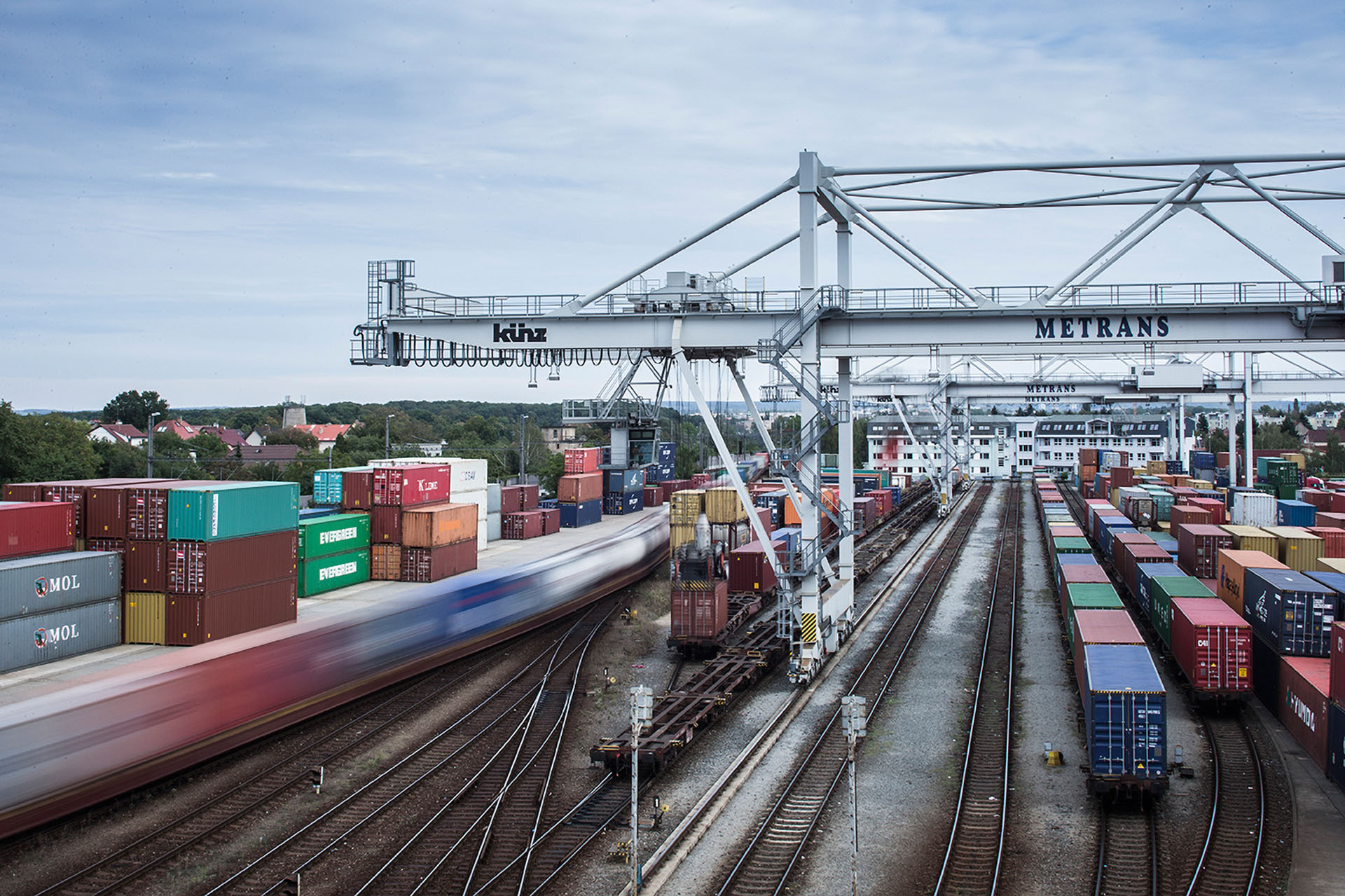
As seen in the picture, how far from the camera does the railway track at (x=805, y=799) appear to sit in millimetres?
14070

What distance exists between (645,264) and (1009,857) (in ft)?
52.4

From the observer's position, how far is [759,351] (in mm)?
23781

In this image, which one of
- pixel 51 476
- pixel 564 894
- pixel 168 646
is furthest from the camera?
pixel 51 476

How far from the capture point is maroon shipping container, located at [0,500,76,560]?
16797 millimetres

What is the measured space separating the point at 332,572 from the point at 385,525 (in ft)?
7.52

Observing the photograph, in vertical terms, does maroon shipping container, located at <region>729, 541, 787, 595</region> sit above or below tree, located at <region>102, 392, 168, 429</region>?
below

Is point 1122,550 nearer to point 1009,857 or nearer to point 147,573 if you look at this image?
point 1009,857

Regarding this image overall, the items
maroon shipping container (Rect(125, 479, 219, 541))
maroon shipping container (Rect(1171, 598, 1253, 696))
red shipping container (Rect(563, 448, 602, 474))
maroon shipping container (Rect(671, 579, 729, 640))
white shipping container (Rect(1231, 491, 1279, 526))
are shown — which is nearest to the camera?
maroon shipping container (Rect(125, 479, 219, 541))

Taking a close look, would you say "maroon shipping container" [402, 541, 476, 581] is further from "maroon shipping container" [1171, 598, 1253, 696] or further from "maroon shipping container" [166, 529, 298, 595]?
"maroon shipping container" [1171, 598, 1253, 696]

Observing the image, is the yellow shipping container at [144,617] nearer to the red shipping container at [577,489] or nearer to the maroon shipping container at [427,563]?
the maroon shipping container at [427,563]

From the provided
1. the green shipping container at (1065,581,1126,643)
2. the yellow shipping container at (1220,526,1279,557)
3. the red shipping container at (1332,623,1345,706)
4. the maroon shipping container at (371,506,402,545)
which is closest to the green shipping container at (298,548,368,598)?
the maroon shipping container at (371,506,402,545)

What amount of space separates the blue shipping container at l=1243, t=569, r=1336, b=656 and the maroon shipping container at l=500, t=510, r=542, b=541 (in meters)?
25.8

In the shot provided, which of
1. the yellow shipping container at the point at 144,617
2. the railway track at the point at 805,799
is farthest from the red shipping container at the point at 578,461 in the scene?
the yellow shipping container at the point at 144,617

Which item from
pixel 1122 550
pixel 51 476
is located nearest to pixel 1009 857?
pixel 1122 550
